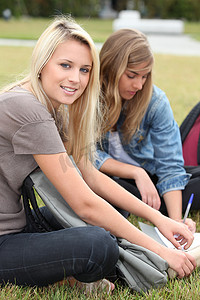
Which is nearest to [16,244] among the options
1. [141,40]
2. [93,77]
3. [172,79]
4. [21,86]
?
[21,86]

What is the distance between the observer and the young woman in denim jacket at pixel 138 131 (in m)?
2.71

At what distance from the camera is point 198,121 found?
3516mm

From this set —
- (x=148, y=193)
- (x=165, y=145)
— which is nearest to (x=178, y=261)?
(x=148, y=193)

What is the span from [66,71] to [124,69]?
2.40ft

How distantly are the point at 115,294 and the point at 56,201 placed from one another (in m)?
0.48

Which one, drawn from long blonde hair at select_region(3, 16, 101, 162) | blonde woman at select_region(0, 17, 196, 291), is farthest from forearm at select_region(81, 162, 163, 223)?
long blonde hair at select_region(3, 16, 101, 162)

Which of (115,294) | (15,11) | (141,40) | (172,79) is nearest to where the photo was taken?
(115,294)

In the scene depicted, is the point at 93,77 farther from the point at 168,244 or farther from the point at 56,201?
the point at 168,244

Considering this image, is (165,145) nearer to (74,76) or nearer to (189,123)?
(189,123)

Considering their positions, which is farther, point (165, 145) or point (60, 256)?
point (165, 145)

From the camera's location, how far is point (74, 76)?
2.03m

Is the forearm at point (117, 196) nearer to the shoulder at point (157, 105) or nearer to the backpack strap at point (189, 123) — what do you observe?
the shoulder at point (157, 105)

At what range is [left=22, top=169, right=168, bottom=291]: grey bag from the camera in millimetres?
1917

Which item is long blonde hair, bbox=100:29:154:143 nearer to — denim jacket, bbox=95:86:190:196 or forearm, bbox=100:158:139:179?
denim jacket, bbox=95:86:190:196
